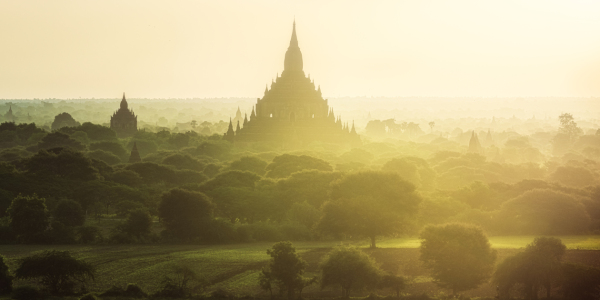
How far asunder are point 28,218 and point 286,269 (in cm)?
1713

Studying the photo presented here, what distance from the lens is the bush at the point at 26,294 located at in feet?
93.3

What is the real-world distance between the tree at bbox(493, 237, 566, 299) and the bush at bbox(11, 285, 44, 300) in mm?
19106

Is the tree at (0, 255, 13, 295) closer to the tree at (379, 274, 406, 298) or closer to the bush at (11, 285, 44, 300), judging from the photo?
the bush at (11, 285, 44, 300)

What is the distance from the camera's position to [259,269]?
33406 mm

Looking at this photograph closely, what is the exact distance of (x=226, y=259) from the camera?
1369 inches

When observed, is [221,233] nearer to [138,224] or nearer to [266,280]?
[138,224]

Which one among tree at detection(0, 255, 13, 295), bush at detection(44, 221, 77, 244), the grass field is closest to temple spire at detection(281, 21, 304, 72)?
the grass field

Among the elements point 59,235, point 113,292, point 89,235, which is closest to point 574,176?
point 89,235

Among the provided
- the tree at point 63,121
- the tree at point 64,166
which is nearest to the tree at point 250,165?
the tree at point 64,166

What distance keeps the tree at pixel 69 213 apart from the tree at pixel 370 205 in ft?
47.4

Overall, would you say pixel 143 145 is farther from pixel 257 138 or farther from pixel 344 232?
pixel 344 232

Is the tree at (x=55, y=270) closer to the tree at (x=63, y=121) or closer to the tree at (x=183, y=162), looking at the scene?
the tree at (x=183, y=162)

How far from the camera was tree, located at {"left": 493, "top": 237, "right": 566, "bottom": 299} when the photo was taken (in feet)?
100

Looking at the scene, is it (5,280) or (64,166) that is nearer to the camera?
(5,280)
